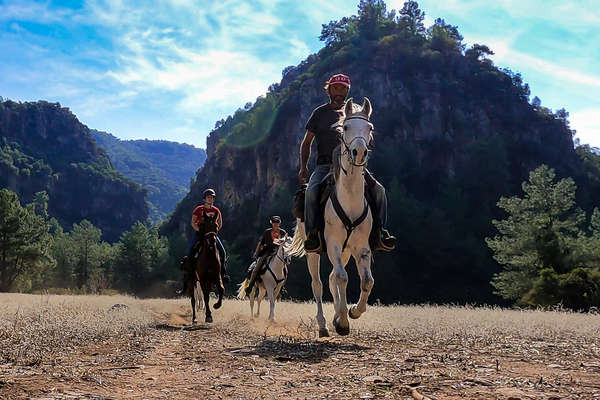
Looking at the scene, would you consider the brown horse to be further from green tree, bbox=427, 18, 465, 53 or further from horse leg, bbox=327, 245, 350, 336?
green tree, bbox=427, 18, 465, 53

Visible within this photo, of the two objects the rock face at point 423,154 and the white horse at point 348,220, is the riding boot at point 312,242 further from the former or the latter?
the rock face at point 423,154

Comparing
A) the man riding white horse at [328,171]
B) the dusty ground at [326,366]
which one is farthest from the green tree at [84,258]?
the man riding white horse at [328,171]

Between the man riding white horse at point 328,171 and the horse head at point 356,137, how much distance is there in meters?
0.55

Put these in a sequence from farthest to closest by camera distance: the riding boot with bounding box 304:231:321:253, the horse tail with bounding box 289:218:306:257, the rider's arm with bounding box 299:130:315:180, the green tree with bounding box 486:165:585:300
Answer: the green tree with bounding box 486:165:585:300
the horse tail with bounding box 289:218:306:257
the rider's arm with bounding box 299:130:315:180
the riding boot with bounding box 304:231:321:253

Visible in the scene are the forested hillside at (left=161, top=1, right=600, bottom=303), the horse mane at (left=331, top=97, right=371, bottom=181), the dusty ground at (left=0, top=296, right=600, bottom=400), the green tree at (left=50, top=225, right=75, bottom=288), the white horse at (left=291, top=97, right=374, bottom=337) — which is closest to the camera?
the dusty ground at (left=0, top=296, right=600, bottom=400)

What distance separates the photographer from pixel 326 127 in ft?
29.0

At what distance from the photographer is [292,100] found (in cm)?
10056

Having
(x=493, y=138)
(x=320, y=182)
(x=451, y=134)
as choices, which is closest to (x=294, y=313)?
(x=320, y=182)

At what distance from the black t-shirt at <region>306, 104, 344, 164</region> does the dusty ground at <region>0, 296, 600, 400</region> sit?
10.9 feet

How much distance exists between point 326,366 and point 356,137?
313cm

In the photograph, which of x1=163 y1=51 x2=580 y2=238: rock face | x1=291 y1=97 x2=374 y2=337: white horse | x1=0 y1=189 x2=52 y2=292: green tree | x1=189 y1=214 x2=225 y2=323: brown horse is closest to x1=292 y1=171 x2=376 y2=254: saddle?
x1=291 y1=97 x2=374 y2=337: white horse

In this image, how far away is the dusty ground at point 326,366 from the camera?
4.18 metres

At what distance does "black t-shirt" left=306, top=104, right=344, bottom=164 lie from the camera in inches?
348

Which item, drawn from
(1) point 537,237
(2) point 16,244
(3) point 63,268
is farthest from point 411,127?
(2) point 16,244
